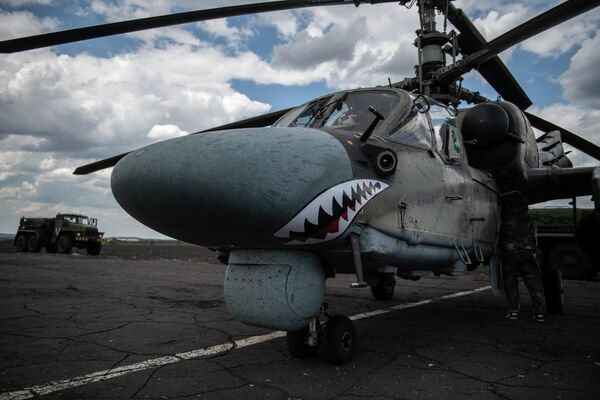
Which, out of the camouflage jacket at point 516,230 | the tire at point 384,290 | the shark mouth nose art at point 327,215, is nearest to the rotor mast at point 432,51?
the camouflage jacket at point 516,230

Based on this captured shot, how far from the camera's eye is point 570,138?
7.02m

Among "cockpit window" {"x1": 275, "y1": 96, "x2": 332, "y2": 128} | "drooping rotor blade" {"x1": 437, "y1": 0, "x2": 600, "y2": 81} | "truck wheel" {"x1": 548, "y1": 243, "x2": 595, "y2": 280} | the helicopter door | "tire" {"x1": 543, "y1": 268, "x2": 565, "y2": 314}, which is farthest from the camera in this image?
"truck wheel" {"x1": 548, "y1": 243, "x2": 595, "y2": 280}

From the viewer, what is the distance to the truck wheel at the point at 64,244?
861 inches

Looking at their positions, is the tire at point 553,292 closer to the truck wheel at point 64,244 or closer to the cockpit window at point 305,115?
the cockpit window at point 305,115

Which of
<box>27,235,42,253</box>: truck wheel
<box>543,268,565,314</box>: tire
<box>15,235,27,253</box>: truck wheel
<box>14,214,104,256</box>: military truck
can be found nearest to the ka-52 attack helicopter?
<box>543,268,565,314</box>: tire

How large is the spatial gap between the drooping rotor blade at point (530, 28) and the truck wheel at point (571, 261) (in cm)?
887

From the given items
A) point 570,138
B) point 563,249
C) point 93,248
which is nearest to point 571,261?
point 563,249

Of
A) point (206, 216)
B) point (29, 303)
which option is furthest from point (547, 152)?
point (29, 303)

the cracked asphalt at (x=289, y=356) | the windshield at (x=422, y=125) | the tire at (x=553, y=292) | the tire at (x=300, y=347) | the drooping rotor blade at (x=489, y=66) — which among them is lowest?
the cracked asphalt at (x=289, y=356)

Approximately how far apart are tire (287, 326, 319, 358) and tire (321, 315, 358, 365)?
0.59 feet

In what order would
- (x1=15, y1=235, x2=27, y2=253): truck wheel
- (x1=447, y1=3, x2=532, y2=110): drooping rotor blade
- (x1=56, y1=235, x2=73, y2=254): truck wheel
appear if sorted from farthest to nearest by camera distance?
(x1=15, y1=235, x2=27, y2=253): truck wheel → (x1=56, y1=235, x2=73, y2=254): truck wheel → (x1=447, y1=3, x2=532, y2=110): drooping rotor blade

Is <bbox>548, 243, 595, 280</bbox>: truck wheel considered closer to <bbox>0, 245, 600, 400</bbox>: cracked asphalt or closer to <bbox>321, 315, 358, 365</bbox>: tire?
<bbox>0, 245, 600, 400</bbox>: cracked asphalt

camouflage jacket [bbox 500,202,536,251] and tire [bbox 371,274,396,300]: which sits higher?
camouflage jacket [bbox 500,202,536,251]

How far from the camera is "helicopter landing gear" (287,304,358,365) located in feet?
9.97
